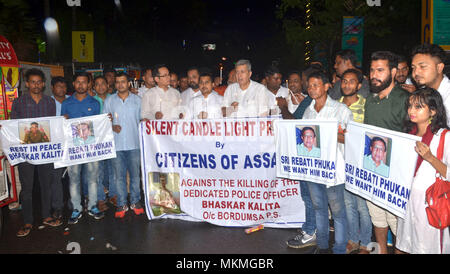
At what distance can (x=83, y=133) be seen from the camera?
5.67 m

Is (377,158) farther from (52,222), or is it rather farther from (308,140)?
(52,222)

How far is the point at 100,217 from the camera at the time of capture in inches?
229

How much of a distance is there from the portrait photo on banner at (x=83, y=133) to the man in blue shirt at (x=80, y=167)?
0.21m

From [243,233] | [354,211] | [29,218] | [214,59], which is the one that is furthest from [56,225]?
[214,59]

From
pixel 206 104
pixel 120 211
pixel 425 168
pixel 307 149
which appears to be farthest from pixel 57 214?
pixel 425 168

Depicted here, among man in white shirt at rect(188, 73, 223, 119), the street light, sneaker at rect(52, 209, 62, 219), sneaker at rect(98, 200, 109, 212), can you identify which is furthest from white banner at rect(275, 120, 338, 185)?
the street light

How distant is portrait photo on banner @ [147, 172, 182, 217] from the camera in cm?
551

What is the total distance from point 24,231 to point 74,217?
67 cm

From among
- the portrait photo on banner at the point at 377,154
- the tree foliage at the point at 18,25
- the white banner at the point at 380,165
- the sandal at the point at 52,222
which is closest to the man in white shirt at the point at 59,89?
the sandal at the point at 52,222

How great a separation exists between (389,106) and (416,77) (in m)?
0.42

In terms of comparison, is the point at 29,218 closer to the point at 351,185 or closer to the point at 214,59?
the point at 351,185

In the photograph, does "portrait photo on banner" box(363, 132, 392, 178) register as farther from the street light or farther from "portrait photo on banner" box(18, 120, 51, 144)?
the street light

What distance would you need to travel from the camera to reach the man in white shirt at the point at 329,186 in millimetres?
4215

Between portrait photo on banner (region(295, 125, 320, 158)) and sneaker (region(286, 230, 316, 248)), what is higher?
portrait photo on banner (region(295, 125, 320, 158))
